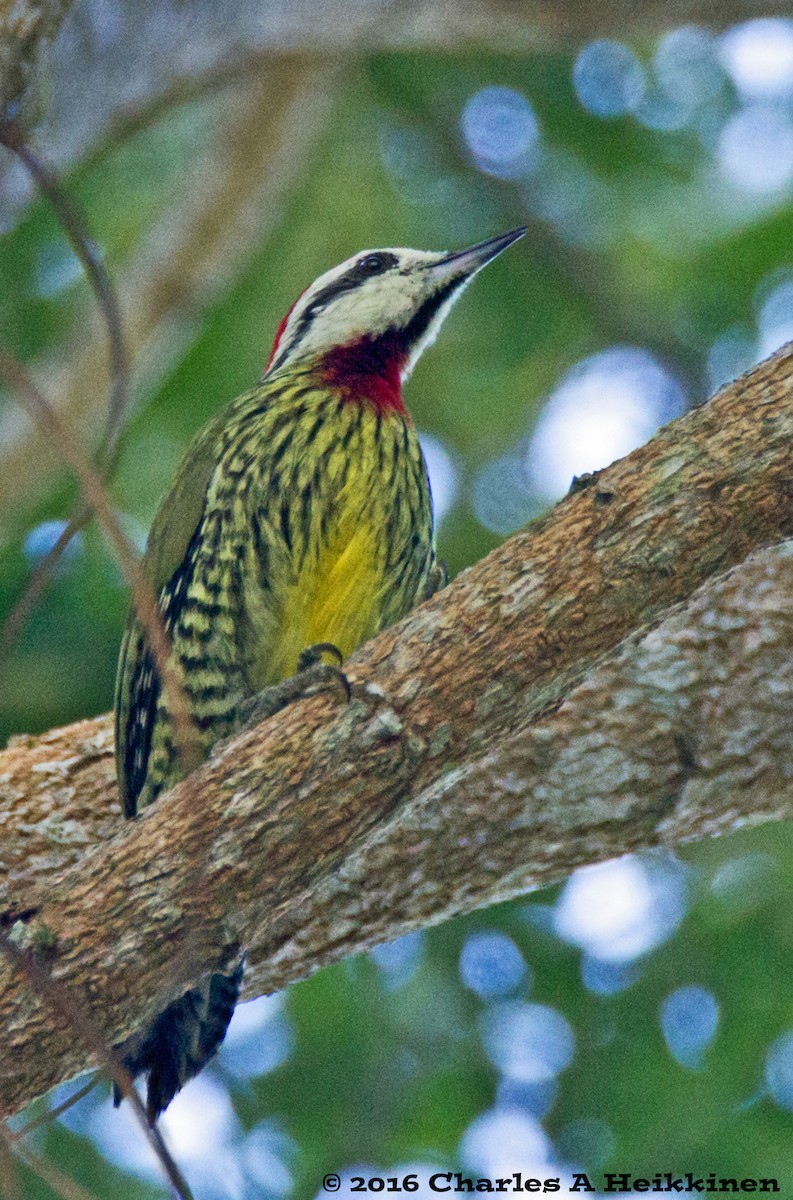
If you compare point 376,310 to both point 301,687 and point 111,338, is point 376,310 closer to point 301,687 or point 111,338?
point 301,687

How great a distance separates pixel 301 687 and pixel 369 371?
1.52 meters

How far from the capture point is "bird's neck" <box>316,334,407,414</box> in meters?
4.04

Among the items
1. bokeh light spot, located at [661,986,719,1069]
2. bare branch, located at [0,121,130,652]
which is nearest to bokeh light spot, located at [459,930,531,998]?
bokeh light spot, located at [661,986,719,1069]

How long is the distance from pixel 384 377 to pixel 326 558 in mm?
814

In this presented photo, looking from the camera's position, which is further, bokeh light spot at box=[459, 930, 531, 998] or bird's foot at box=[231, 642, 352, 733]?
bokeh light spot at box=[459, 930, 531, 998]

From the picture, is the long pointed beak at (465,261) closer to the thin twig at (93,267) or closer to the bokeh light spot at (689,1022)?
the thin twig at (93,267)

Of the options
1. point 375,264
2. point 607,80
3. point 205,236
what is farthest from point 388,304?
point 607,80

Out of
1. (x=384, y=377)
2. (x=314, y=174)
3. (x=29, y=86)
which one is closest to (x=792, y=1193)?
(x=384, y=377)

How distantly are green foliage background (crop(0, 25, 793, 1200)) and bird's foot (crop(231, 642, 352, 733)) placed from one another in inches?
78.8

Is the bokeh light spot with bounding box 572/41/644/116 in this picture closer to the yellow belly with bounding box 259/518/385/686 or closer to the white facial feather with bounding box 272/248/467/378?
the white facial feather with bounding box 272/248/467/378

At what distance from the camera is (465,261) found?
4.50 m

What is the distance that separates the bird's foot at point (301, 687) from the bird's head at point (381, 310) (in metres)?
1.23

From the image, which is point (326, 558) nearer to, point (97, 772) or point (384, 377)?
point (384, 377)

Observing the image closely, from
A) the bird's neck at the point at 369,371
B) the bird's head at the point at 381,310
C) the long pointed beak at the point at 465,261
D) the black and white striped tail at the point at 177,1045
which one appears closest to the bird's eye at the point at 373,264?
the bird's head at the point at 381,310
